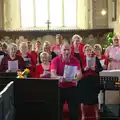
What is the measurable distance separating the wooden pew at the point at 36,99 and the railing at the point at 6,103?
0.22 m

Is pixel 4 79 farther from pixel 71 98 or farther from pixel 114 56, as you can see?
pixel 114 56

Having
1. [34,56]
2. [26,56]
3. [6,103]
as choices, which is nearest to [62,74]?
[6,103]

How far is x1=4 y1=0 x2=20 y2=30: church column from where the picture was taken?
13657 millimetres

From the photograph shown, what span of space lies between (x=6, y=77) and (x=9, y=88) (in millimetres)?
930

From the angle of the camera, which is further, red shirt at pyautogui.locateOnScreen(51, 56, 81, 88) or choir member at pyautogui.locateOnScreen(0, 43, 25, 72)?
choir member at pyautogui.locateOnScreen(0, 43, 25, 72)

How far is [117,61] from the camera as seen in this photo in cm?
662

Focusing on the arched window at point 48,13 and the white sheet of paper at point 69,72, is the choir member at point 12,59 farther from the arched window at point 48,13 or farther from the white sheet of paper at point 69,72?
the arched window at point 48,13

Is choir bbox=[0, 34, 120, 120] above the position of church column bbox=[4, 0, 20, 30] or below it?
below

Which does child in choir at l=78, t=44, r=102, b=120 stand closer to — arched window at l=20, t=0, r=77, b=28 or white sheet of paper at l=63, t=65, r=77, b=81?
white sheet of paper at l=63, t=65, r=77, b=81

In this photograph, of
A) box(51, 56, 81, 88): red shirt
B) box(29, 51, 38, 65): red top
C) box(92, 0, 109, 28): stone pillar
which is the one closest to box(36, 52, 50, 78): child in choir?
box(51, 56, 81, 88): red shirt

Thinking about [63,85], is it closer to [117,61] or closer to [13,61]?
[13,61]

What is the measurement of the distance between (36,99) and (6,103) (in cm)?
68

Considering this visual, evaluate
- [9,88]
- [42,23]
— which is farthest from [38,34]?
[9,88]

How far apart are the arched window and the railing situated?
34.9 feet
